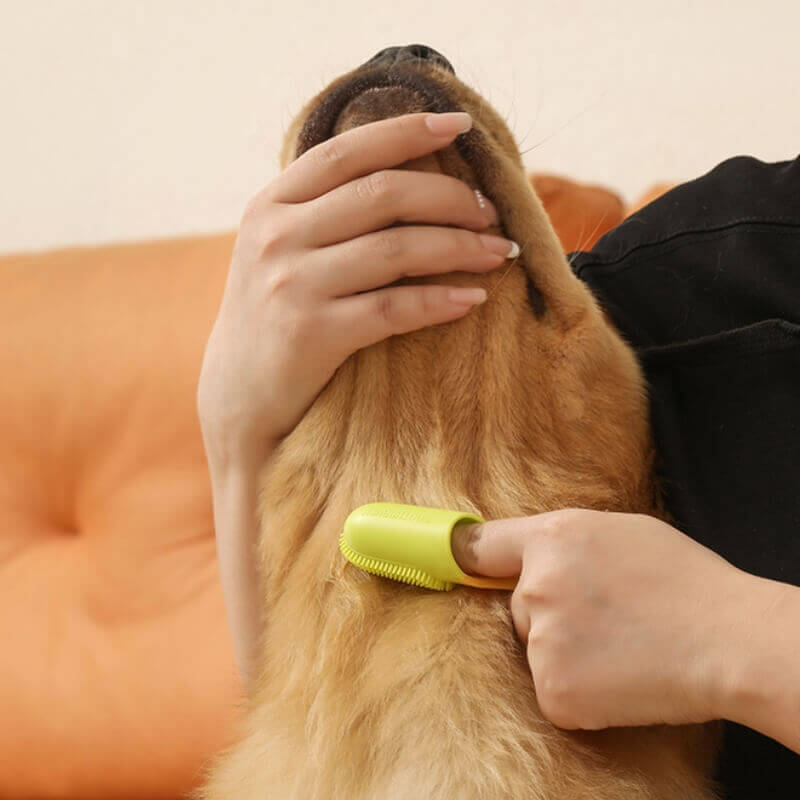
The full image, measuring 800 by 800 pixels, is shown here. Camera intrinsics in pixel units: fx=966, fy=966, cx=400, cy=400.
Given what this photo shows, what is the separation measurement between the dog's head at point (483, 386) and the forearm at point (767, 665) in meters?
0.18

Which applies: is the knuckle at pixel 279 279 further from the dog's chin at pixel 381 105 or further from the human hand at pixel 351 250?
the dog's chin at pixel 381 105

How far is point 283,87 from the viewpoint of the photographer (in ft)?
5.97

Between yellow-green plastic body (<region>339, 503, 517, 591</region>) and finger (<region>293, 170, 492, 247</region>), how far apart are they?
0.22 m

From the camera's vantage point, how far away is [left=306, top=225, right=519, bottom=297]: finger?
705 mm

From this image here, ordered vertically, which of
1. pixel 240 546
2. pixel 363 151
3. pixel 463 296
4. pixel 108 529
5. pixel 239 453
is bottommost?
pixel 108 529

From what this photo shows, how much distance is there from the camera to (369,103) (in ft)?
2.42

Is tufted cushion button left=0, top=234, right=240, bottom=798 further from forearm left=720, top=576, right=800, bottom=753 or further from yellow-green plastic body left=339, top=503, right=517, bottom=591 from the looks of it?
forearm left=720, top=576, right=800, bottom=753

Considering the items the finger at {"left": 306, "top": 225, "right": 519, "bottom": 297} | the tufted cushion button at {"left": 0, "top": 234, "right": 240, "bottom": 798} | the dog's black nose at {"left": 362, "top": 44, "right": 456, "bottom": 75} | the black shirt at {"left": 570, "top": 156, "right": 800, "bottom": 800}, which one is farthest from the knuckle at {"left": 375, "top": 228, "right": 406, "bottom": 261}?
the tufted cushion button at {"left": 0, "top": 234, "right": 240, "bottom": 798}

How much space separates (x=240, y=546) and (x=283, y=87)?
119 cm

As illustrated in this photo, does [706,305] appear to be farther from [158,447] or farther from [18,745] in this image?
[18,745]

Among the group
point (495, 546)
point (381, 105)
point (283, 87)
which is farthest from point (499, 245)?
point (283, 87)

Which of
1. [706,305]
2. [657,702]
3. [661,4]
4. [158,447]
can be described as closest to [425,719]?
[657,702]

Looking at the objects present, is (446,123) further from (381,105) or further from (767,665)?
(767,665)

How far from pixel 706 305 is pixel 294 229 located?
1.19 feet
